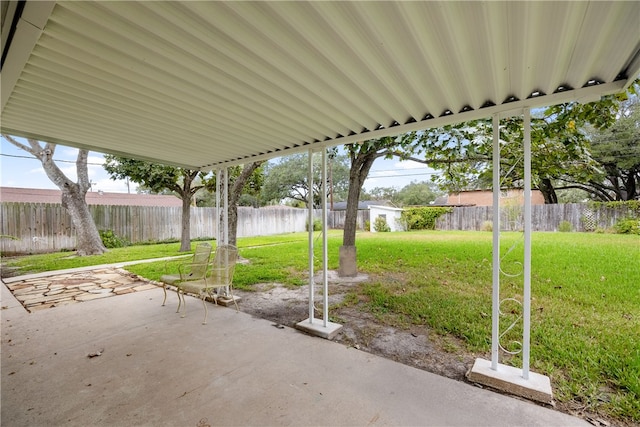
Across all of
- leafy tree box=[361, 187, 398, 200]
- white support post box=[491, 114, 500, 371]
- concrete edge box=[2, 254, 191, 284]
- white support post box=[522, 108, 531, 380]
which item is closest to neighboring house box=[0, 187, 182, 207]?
concrete edge box=[2, 254, 191, 284]

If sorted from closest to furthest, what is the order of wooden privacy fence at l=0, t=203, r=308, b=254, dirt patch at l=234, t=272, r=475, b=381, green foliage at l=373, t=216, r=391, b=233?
1. dirt patch at l=234, t=272, r=475, b=381
2. wooden privacy fence at l=0, t=203, r=308, b=254
3. green foliage at l=373, t=216, r=391, b=233

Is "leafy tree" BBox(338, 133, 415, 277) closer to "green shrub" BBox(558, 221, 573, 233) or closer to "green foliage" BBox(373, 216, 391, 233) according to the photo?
"green foliage" BBox(373, 216, 391, 233)

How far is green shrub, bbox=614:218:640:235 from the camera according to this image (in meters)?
9.27

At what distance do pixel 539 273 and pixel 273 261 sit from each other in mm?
5561

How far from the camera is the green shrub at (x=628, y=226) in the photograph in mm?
9266

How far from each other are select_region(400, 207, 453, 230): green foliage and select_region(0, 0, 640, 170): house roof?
13290 mm

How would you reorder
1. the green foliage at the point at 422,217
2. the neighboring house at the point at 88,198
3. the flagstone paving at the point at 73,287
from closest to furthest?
the flagstone paving at the point at 73,287 < the green foliage at the point at 422,217 < the neighboring house at the point at 88,198

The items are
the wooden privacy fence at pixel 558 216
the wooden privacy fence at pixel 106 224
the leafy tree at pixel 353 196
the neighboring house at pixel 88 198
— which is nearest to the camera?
the leafy tree at pixel 353 196

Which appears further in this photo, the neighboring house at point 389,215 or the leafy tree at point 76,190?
the neighboring house at point 389,215

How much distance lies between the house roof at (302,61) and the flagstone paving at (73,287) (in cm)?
289

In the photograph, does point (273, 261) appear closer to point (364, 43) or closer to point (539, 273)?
point (539, 273)

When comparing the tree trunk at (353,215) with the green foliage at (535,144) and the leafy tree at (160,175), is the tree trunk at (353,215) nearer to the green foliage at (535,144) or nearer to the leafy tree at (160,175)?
the green foliage at (535,144)

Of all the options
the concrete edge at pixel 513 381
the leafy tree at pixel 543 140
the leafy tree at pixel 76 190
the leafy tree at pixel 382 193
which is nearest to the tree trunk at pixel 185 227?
the leafy tree at pixel 76 190

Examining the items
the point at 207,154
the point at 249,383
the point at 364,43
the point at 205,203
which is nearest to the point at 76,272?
the point at 207,154
